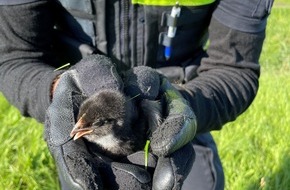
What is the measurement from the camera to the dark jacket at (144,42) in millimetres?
2463

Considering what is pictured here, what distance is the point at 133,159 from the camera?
1873mm

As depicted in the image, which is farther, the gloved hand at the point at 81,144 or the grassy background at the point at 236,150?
the grassy background at the point at 236,150

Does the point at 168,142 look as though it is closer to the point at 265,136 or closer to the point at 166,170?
the point at 166,170

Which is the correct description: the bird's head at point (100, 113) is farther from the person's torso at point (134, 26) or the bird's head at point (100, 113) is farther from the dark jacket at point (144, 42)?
the person's torso at point (134, 26)

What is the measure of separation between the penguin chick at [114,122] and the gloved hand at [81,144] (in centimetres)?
5

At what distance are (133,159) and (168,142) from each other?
0.67ft

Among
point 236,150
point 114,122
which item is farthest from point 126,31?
point 236,150

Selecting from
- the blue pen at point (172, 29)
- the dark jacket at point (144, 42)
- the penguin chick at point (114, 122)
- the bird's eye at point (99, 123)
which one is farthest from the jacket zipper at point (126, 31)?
the bird's eye at point (99, 123)

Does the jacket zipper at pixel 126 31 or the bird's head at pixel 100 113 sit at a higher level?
the bird's head at pixel 100 113

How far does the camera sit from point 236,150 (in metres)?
3.87

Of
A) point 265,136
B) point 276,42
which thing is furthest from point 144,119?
point 276,42

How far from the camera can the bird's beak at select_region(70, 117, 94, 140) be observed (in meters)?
1.75

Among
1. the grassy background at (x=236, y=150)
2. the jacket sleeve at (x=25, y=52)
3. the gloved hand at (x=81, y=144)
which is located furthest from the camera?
the grassy background at (x=236, y=150)

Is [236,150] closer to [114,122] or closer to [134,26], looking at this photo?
[134,26]
